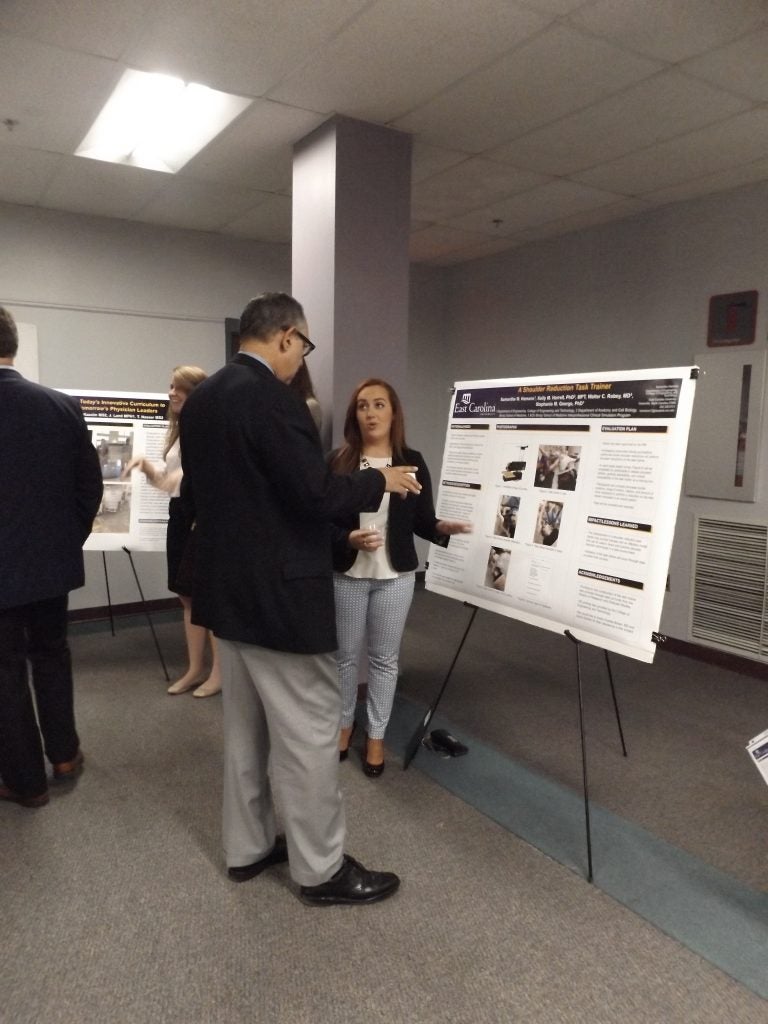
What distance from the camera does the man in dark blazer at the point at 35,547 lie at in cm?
240

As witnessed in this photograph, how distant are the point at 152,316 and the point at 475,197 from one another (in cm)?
233

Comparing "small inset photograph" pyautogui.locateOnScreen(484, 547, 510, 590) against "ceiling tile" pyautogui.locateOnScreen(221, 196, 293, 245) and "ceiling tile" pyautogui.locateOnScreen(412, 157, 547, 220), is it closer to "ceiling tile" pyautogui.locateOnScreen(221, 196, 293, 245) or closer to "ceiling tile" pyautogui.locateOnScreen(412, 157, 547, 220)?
"ceiling tile" pyautogui.locateOnScreen(412, 157, 547, 220)

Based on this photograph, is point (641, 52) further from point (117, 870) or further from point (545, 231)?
point (117, 870)

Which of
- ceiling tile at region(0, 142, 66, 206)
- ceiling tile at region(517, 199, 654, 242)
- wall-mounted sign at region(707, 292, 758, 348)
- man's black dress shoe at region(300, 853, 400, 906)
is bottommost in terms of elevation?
man's black dress shoe at region(300, 853, 400, 906)

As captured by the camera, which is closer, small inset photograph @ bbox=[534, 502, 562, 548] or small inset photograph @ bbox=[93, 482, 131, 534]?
small inset photograph @ bbox=[534, 502, 562, 548]

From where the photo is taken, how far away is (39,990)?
1744 mm

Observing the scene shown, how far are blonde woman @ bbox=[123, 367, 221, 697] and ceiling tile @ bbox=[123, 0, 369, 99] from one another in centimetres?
123

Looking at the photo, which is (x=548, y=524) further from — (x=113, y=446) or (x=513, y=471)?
(x=113, y=446)

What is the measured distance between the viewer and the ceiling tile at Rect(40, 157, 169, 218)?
3902mm

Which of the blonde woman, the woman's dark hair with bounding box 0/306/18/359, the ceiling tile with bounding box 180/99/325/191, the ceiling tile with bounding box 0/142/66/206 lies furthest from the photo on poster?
the ceiling tile with bounding box 0/142/66/206

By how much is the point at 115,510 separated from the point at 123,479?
170 millimetres

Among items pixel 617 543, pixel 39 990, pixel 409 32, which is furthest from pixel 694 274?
pixel 39 990

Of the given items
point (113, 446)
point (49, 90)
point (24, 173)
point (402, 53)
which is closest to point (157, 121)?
point (49, 90)

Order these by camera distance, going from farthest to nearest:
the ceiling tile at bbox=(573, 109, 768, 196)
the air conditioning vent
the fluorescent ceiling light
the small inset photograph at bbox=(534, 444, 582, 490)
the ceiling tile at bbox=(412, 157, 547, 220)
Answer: the air conditioning vent → the ceiling tile at bbox=(412, 157, 547, 220) → the ceiling tile at bbox=(573, 109, 768, 196) → the fluorescent ceiling light → the small inset photograph at bbox=(534, 444, 582, 490)
